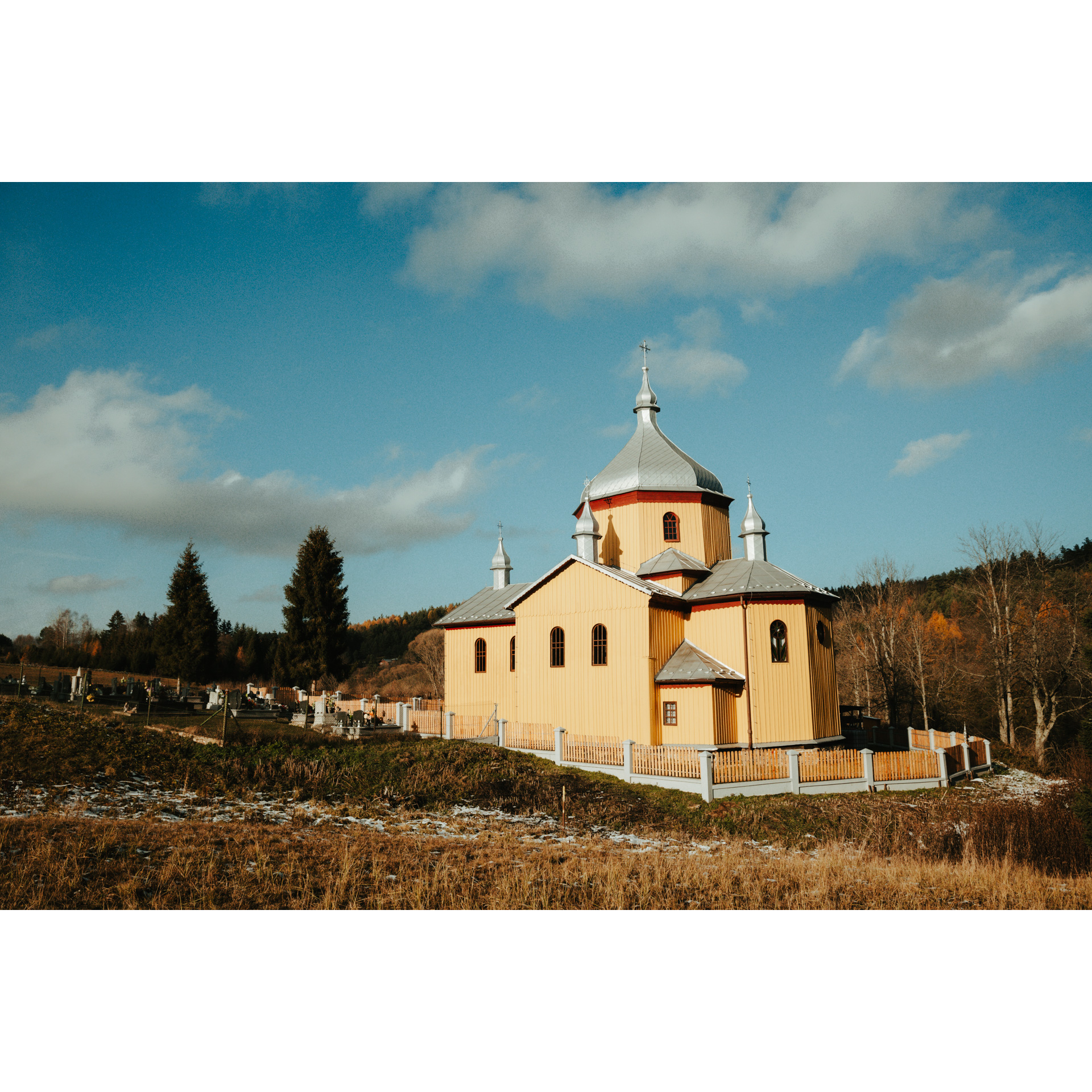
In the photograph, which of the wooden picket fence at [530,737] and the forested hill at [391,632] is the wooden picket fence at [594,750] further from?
the forested hill at [391,632]

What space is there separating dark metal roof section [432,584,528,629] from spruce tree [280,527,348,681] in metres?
12.8

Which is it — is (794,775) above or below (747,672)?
below

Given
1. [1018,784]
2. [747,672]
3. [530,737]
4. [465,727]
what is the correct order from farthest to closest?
[465,727], [1018,784], [530,737], [747,672]

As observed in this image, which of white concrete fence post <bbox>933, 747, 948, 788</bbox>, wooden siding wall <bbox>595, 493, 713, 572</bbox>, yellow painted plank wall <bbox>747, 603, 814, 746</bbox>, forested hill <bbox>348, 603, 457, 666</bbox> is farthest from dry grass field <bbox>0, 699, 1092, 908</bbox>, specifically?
forested hill <bbox>348, 603, 457, 666</bbox>

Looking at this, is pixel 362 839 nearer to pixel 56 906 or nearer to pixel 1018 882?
pixel 56 906

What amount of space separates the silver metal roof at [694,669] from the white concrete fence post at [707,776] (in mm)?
2669

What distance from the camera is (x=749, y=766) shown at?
15523 millimetres

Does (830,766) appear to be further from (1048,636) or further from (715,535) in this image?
(1048,636)

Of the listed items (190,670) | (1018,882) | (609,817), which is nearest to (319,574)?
(190,670)

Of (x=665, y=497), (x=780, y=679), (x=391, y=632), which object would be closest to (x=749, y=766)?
(x=780, y=679)

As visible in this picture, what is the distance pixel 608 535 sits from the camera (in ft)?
73.3

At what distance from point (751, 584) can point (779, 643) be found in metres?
1.73

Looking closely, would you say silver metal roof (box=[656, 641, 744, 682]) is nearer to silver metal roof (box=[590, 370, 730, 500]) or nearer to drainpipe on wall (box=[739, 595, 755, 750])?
drainpipe on wall (box=[739, 595, 755, 750])

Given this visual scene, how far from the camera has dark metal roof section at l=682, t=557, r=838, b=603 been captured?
18422 millimetres
